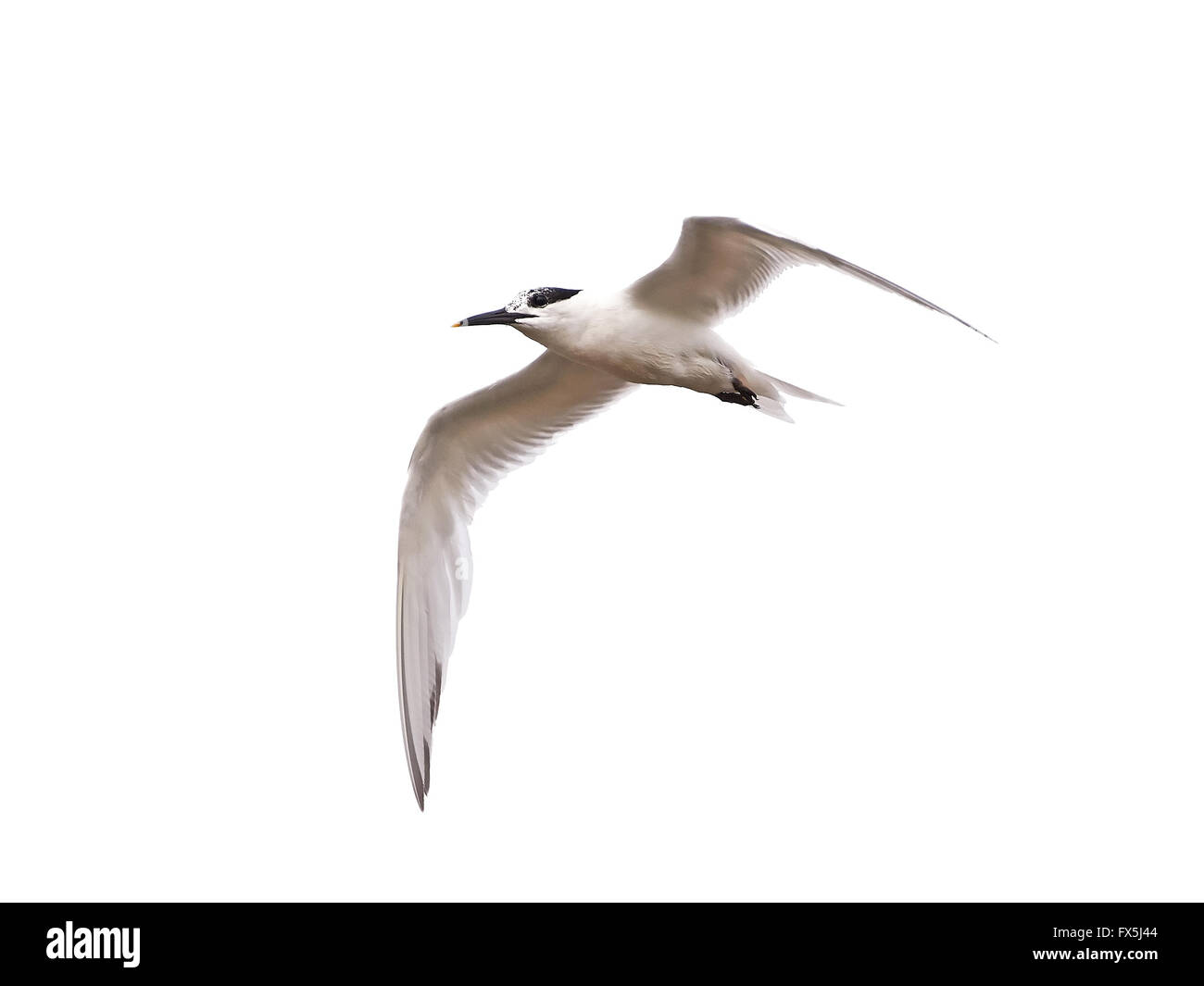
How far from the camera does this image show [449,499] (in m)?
8.85

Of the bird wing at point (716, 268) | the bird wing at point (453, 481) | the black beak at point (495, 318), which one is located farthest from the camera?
the bird wing at point (453, 481)

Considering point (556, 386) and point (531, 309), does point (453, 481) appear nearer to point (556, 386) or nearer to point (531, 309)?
point (556, 386)

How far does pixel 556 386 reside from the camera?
8.66 m

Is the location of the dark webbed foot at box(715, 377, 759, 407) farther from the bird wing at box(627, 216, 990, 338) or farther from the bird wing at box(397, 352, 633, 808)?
the bird wing at box(397, 352, 633, 808)

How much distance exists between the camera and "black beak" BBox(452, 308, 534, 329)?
24.8 ft

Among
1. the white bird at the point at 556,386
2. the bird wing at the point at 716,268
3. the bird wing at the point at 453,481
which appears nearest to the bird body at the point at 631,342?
the white bird at the point at 556,386

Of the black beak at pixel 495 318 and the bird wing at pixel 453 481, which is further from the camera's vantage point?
the bird wing at pixel 453 481

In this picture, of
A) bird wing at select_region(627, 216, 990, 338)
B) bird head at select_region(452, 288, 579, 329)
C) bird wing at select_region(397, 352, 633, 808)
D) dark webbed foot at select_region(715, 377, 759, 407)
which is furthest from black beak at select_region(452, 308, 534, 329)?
dark webbed foot at select_region(715, 377, 759, 407)

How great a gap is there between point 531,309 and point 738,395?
4.04 feet

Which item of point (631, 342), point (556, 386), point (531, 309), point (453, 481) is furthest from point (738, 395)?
point (453, 481)

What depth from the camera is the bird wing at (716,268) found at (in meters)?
7.32

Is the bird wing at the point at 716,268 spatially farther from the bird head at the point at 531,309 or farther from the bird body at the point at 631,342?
the bird head at the point at 531,309

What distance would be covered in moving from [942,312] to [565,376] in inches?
109
